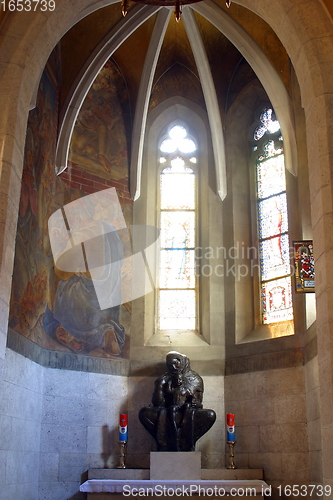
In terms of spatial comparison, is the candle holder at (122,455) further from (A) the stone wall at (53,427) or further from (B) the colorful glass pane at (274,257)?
(B) the colorful glass pane at (274,257)

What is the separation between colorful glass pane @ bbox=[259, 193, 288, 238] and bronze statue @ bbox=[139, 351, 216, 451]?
9.88ft

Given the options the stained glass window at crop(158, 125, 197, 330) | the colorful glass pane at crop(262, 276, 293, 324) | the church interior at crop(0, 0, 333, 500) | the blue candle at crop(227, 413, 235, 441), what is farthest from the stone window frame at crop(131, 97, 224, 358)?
the blue candle at crop(227, 413, 235, 441)

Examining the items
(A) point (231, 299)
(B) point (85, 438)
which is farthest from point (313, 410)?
(B) point (85, 438)

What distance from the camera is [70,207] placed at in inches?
404

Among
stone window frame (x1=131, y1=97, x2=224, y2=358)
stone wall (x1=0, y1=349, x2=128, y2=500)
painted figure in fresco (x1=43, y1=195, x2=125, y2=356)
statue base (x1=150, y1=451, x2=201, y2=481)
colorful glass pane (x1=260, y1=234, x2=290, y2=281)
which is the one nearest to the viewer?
stone wall (x1=0, y1=349, x2=128, y2=500)

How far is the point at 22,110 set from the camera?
5996mm

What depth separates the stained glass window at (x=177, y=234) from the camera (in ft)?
35.7

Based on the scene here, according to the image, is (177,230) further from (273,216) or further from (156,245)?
(273,216)

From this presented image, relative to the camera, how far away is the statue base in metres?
8.51

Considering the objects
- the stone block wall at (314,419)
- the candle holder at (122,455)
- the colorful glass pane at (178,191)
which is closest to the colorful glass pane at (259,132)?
the colorful glass pane at (178,191)

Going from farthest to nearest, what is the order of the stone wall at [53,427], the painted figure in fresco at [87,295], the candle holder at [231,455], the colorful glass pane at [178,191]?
the colorful glass pane at [178,191] → the painted figure in fresco at [87,295] → the candle holder at [231,455] → the stone wall at [53,427]

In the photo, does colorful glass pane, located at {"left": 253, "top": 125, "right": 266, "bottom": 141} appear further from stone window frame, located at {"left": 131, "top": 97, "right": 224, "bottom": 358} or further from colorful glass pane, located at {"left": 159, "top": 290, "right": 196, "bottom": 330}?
colorful glass pane, located at {"left": 159, "top": 290, "right": 196, "bottom": 330}

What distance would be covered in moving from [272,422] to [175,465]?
170cm

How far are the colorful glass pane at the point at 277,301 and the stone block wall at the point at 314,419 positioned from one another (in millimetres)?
1505
